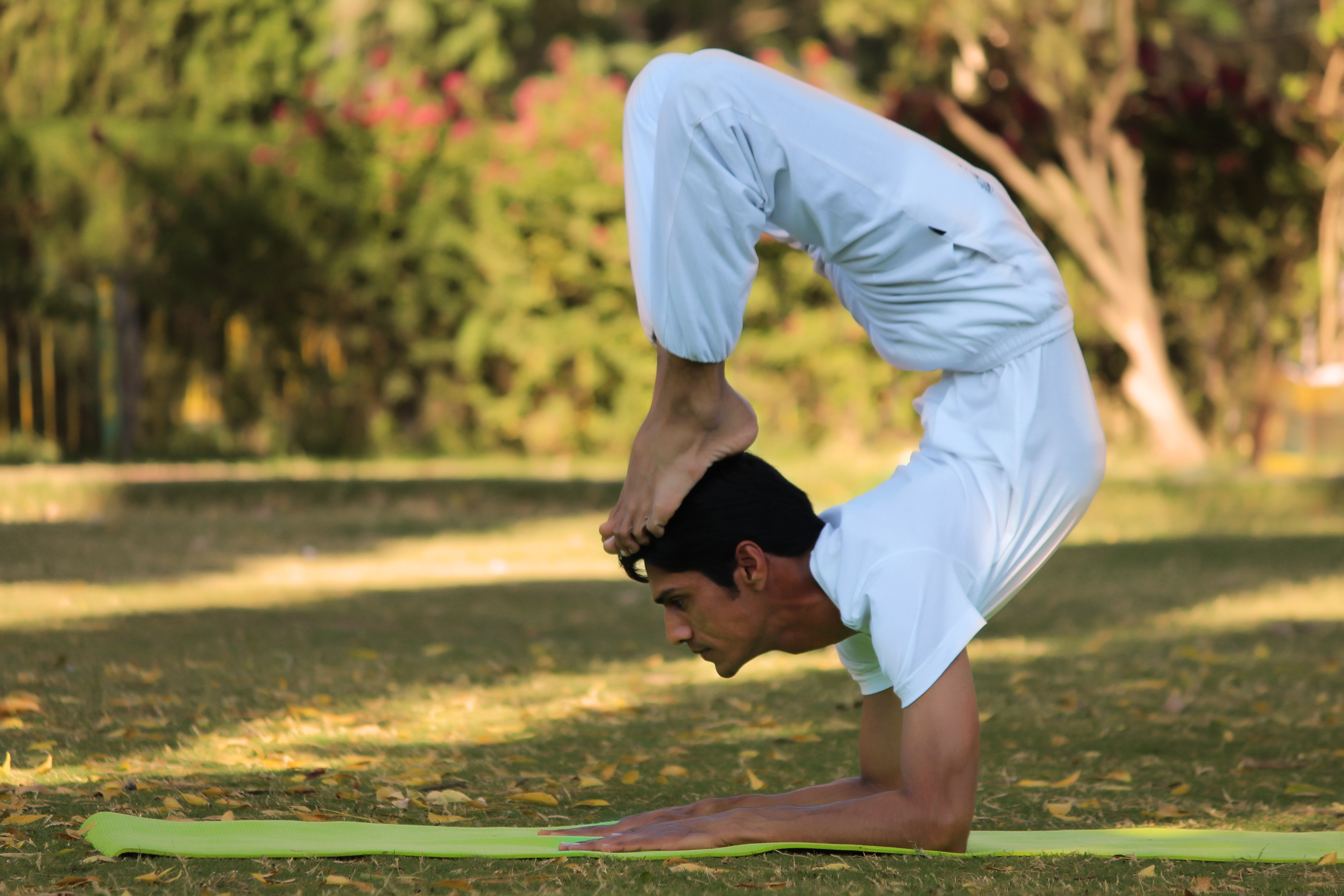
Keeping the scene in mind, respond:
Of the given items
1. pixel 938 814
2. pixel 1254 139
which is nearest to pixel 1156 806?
pixel 938 814

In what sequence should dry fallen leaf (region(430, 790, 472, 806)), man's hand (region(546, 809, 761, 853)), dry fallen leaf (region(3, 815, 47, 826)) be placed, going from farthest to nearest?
dry fallen leaf (region(430, 790, 472, 806)) < dry fallen leaf (region(3, 815, 47, 826)) < man's hand (region(546, 809, 761, 853))

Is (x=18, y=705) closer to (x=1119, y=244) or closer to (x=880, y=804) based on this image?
(x=880, y=804)

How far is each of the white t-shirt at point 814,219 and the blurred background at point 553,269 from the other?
8.24 m

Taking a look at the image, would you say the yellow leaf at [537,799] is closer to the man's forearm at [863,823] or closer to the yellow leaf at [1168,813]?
the man's forearm at [863,823]

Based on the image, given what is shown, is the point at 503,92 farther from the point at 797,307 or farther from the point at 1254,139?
the point at 1254,139

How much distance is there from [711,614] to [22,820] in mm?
1289

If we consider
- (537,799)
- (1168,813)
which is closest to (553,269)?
(537,799)

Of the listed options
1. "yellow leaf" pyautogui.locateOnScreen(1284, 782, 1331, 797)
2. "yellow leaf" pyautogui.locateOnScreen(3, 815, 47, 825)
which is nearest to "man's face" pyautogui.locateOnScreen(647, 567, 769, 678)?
"yellow leaf" pyautogui.locateOnScreen(3, 815, 47, 825)

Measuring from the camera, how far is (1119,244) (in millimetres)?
10500

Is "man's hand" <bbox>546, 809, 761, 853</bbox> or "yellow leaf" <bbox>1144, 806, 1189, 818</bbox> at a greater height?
"man's hand" <bbox>546, 809, 761, 853</bbox>

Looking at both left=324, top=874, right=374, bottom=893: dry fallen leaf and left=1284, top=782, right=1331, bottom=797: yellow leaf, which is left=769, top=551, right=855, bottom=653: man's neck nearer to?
left=324, top=874, right=374, bottom=893: dry fallen leaf

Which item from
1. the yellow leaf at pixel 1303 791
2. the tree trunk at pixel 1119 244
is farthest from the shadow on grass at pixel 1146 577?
the yellow leaf at pixel 1303 791

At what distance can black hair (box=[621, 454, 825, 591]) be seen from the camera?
257 cm

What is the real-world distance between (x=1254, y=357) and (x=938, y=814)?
1016cm
